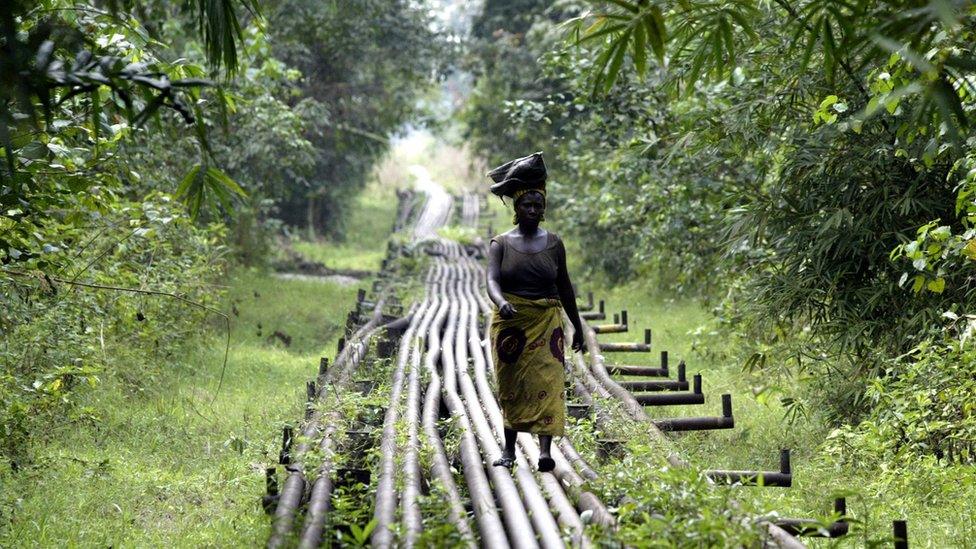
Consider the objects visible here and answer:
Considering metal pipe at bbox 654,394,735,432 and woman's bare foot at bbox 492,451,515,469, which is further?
metal pipe at bbox 654,394,735,432

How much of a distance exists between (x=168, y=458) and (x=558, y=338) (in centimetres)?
299

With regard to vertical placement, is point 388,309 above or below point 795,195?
below

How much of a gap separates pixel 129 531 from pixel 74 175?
6.55 ft

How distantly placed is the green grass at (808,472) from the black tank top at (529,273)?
3.82 ft

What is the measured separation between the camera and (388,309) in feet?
40.6

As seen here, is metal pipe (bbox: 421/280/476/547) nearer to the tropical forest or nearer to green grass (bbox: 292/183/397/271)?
the tropical forest

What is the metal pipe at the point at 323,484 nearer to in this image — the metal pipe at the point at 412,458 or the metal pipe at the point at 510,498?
the metal pipe at the point at 412,458

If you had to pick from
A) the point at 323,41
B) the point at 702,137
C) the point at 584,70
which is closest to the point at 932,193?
the point at 702,137

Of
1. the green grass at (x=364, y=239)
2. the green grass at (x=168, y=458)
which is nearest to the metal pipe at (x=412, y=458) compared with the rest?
the green grass at (x=168, y=458)

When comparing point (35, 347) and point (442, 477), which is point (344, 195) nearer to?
point (35, 347)

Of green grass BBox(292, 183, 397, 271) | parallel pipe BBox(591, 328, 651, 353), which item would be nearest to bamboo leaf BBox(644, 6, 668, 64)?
parallel pipe BBox(591, 328, 651, 353)

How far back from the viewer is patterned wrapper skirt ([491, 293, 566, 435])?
577cm

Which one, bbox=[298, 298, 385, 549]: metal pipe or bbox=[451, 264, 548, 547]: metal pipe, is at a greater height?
bbox=[298, 298, 385, 549]: metal pipe

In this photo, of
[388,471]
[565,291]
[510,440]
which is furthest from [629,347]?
[388,471]
